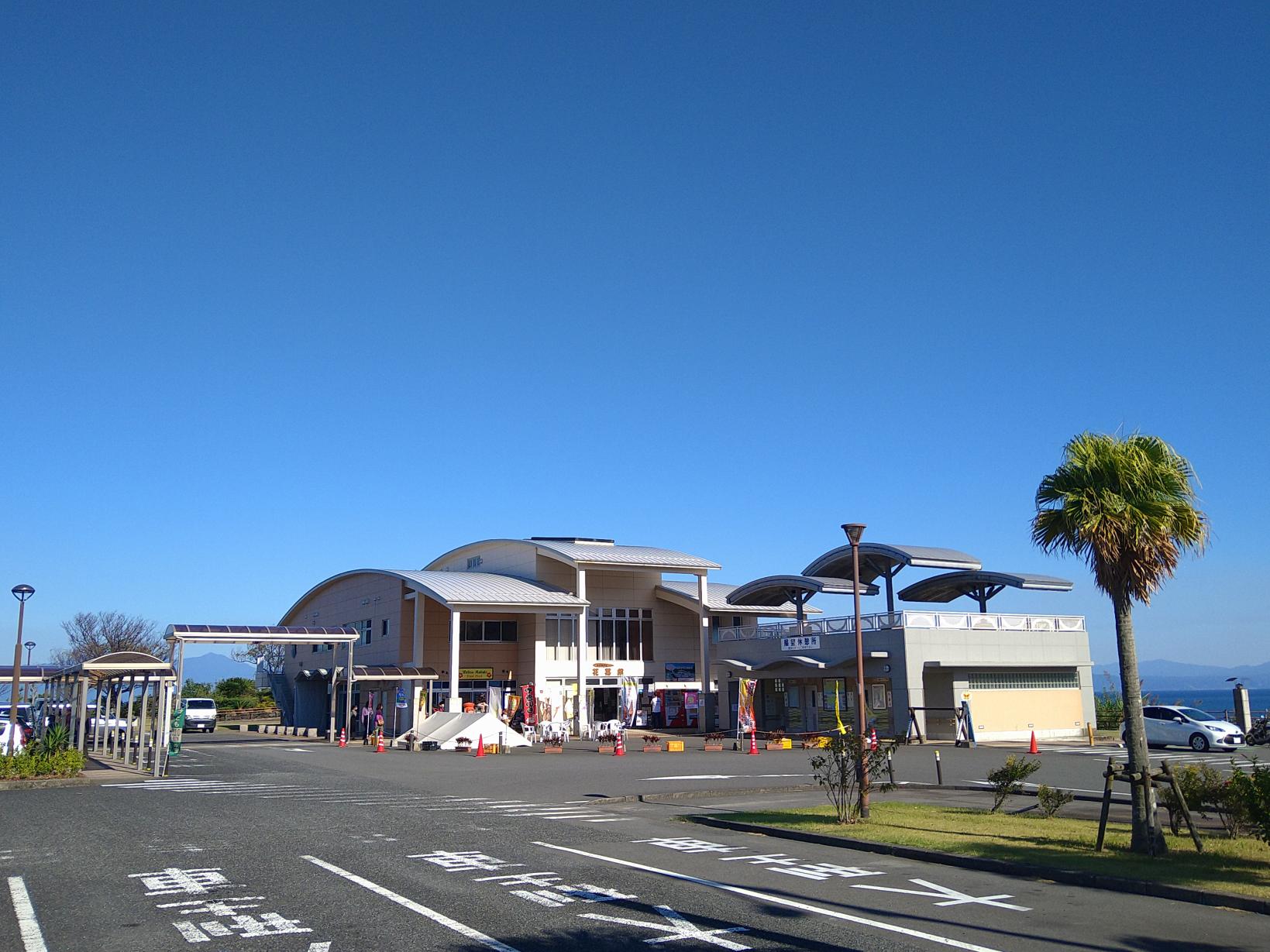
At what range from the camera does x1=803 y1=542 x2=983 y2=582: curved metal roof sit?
3797 centimetres

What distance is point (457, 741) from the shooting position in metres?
35.1

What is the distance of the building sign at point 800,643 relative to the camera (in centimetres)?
3959

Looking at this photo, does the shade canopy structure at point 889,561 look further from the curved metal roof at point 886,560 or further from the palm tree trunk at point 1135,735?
the palm tree trunk at point 1135,735

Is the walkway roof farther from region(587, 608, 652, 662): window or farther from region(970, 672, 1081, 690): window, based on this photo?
region(970, 672, 1081, 690): window

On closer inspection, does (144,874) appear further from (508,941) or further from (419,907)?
(508,941)

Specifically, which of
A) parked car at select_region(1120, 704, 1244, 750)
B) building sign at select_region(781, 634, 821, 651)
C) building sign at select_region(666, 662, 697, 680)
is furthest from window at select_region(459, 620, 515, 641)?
parked car at select_region(1120, 704, 1244, 750)

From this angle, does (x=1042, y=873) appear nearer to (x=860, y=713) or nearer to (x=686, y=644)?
(x=860, y=713)

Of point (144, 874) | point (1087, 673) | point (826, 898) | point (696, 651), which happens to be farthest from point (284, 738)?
point (826, 898)

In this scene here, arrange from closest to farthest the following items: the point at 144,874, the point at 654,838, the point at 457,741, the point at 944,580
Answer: the point at 144,874 → the point at 654,838 → the point at 457,741 → the point at 944,580

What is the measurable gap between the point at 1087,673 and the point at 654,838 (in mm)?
31192

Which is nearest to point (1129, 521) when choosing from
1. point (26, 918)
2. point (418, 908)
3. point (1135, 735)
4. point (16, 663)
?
point (1135, 735)

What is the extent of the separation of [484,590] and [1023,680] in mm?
21069

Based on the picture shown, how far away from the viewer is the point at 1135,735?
11633 millimetres

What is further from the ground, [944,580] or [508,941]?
[944,580]
